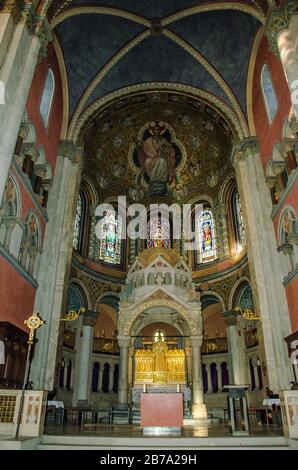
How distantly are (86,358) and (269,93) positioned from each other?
16.2 metres

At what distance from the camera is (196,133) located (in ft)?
78.5

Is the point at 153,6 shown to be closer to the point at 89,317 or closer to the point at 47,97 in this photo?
the point at 47,97

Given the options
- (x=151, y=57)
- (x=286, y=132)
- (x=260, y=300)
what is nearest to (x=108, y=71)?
(x=151, y=57)

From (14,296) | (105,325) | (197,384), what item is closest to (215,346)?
(197,384)

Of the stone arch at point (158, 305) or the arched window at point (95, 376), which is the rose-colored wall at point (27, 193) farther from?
the arched window at point (95, 376)

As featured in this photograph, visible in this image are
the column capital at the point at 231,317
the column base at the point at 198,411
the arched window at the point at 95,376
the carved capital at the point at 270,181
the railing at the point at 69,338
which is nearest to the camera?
the column base at the point at 198,411

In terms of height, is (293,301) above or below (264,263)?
below

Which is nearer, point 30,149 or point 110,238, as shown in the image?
point 30,149

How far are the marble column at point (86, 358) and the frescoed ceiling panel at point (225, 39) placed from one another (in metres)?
14.2

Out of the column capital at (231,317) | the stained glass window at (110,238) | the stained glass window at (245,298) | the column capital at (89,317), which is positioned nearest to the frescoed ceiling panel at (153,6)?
the stained glass window at (110,238)

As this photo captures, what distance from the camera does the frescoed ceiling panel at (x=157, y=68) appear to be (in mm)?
18797

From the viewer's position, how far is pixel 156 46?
62.4 feet

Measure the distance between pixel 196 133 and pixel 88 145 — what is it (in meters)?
7.39
